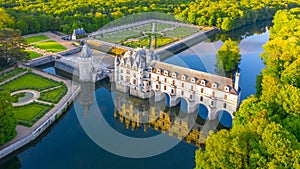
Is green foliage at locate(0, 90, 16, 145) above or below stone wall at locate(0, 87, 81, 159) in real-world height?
above

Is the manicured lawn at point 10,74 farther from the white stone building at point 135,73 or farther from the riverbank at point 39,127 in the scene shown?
the white stone building at point 135,73

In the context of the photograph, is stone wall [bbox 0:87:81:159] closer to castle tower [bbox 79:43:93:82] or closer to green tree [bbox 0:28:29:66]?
castle tower [bbox 79:43:93:82]

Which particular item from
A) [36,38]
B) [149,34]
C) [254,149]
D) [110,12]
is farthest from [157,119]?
[110,12]

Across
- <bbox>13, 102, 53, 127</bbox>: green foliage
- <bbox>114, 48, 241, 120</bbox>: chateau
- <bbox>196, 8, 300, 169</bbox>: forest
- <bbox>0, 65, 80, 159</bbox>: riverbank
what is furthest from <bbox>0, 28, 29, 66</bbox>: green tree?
<bbox>196, 8, 300, 169</bbox>: forest

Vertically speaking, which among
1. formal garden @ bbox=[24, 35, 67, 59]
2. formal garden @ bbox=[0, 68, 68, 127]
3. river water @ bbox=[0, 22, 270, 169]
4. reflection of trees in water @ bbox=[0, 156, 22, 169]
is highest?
formal garden @ bbox=[24, 35, 67, 59]

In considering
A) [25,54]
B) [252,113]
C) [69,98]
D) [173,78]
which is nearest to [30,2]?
[25,54]

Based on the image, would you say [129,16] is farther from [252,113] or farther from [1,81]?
[252,113]
